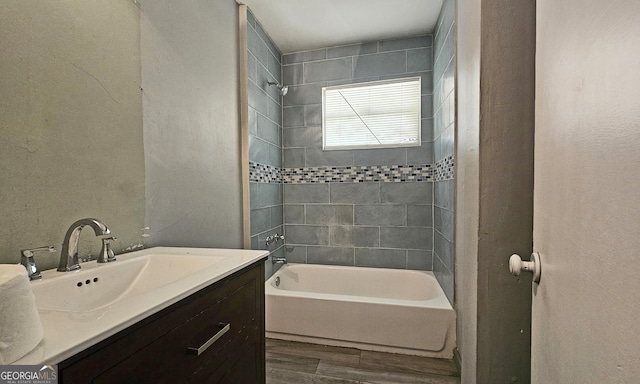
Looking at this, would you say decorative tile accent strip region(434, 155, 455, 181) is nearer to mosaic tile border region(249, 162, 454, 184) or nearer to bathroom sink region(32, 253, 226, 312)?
mosaic tile border region(249, 162, 454, 184)

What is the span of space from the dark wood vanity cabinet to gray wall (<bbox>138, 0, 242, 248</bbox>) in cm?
62

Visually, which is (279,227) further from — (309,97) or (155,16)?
(155,16)

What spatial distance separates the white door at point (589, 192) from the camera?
1.17 feet

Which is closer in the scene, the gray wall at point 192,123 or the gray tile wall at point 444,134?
the gray wall at point 192,123

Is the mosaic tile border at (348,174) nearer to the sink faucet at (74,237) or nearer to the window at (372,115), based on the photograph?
the window at (372,115)

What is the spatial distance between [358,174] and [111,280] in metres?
2.19

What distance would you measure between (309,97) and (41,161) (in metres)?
2.30

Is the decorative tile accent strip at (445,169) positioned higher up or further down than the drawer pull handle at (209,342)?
higher up

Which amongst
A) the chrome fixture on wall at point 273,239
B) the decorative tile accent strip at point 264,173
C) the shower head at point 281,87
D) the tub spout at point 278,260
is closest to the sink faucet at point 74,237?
the decorative tile accent strip at point 264,173

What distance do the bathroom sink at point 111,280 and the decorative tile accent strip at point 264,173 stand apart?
1.17m

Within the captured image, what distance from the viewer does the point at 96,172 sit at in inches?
40.8

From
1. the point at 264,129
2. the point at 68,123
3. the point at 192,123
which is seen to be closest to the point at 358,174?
the point at 264,129

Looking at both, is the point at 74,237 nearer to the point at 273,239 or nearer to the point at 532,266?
the point at 532,266

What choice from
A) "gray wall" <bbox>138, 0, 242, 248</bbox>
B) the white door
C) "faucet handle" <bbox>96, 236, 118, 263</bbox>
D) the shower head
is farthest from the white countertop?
the shower head
